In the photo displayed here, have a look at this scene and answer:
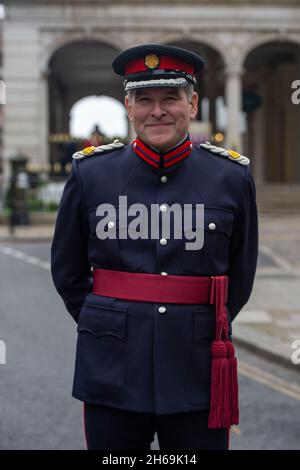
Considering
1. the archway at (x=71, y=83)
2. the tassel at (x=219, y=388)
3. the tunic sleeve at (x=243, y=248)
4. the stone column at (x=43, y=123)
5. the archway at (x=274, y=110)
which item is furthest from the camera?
the archway at (x=274, y=110)

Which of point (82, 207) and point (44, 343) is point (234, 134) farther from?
point (82, 207)

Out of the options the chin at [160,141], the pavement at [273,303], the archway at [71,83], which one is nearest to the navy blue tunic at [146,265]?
the chin at [160,141]

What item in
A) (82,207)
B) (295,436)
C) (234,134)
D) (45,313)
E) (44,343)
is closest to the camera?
(82,207)

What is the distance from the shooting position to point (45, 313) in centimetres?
963

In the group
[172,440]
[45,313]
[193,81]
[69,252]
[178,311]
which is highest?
[193,81]

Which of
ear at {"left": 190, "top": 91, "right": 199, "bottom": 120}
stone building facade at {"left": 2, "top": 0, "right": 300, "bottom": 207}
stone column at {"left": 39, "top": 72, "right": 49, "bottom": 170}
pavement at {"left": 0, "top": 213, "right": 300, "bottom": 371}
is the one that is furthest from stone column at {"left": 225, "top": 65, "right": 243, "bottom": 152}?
ear at {"left": 190, "top": 91, "right": 199, "bottom": 120}

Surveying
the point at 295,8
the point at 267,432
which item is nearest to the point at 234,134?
the point at 295,8

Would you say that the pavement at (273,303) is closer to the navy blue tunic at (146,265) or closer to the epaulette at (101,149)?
the navy blue tunic at (146,265)

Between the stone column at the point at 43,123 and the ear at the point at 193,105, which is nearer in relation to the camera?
the ear at the point at 193,105

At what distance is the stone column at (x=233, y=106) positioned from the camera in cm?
3450

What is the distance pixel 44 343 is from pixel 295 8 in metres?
30.2

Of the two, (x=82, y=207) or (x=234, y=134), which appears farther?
(x=234, y=134)

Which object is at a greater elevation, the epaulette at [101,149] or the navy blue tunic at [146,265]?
the epaulette at [101,149]

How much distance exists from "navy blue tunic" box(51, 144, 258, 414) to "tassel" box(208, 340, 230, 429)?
4 cm
